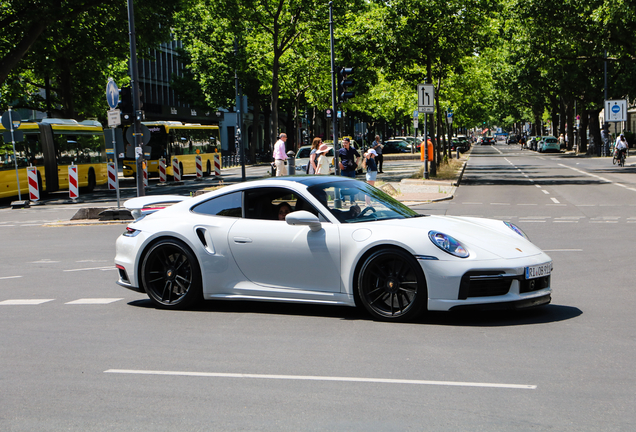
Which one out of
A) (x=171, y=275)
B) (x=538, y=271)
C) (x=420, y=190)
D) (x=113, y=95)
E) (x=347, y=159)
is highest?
(x=113, y=95)

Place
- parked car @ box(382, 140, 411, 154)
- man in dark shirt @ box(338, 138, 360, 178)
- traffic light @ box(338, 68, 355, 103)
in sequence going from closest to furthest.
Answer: traffic light @ box(338, 68, 355, 103), man in dark shirt @ box(338, 138, 360, 178), parked car @ box(382, 140, 411, 154)

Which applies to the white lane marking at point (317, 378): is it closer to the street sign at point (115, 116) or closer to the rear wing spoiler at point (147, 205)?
the rear wing spoiler at point (147, 205)

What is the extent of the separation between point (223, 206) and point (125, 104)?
1410 centimetres

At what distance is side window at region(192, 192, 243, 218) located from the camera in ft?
25.4

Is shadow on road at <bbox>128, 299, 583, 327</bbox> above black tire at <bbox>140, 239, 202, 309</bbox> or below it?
below

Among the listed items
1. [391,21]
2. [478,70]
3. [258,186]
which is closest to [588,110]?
[478,70]

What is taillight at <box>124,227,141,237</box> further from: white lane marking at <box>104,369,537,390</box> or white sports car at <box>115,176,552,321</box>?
white lane marking at <box>104,369,537,390</box>

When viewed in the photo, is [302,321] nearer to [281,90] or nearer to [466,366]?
[466,366]

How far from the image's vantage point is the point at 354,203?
7473 millimetres

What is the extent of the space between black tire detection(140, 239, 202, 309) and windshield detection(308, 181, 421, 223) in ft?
4.60

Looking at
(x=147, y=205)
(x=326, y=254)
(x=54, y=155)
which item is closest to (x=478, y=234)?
(x=326, y=254)

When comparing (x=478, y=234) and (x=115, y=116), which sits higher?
(x=115, y=116)

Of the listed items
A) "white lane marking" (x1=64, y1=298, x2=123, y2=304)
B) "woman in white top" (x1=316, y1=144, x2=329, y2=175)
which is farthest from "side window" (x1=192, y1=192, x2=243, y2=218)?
"woman in white top" (x1=316, y1=144, x2=329, y2=175)

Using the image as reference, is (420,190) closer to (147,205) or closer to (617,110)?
(147,205)
